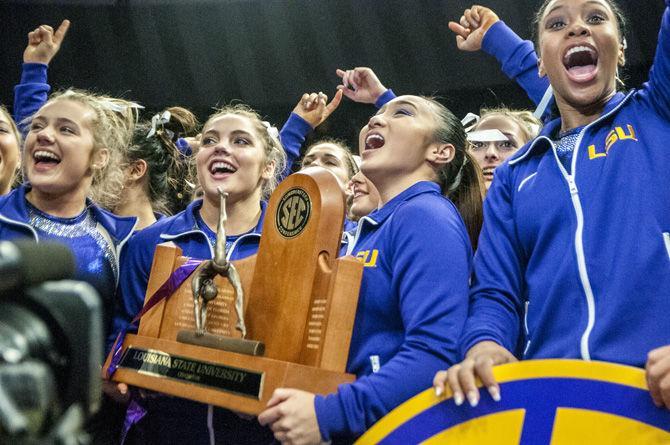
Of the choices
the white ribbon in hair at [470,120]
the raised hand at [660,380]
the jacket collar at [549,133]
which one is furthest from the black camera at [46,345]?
the white ribbon in hair at [470,120]

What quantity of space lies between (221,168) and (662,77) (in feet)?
4.22

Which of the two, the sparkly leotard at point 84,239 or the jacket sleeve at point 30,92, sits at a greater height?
the jacket sleeve at point 30,92

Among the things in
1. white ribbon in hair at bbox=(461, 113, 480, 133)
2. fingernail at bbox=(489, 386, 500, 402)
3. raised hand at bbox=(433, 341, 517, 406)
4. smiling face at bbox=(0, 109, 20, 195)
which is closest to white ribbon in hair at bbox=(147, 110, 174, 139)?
smiling face at bbox=(0, 109, 20, 195)

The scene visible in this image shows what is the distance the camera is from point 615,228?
128 cm

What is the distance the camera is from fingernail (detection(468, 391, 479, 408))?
1.08 m

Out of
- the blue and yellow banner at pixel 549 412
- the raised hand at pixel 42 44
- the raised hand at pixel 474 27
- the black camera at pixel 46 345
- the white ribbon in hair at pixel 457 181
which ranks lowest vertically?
the blue and yellow banner at pixel 549 412

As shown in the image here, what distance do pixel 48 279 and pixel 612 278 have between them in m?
0.94

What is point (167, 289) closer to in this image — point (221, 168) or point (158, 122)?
point (221, 168)

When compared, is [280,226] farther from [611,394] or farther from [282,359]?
[611,394]

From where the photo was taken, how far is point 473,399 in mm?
1086

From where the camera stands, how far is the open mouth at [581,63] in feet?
4.91

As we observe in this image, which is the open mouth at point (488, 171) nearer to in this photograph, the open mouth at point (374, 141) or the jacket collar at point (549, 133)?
the open mouth at point (374, 141)

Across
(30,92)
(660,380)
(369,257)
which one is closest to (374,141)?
(369,257)

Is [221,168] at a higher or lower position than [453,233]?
higher
